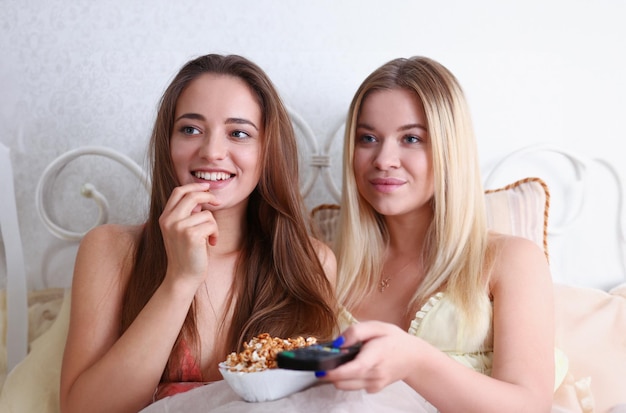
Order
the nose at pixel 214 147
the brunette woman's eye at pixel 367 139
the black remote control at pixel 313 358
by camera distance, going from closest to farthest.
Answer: the black remote control at pixel 313 358 < the nose at pixel 214 147 < the brunette woman's eye at pixel 367 139

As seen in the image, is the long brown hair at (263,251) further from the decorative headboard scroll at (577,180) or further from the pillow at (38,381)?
the decorative headboard scroll at (577,180)

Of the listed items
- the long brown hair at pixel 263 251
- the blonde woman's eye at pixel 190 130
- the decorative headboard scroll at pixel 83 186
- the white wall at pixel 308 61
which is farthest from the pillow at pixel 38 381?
the blonde woman's eye at pixel 190 130

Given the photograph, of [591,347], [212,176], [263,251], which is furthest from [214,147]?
[591,347]

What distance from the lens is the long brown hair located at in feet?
4.97

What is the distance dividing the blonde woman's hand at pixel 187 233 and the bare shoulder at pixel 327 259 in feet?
1.35

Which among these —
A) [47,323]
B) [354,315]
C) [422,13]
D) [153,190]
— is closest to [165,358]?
[153,190]

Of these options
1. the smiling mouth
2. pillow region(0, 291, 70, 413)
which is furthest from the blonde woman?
pillow region(0, 291, 70, 413)

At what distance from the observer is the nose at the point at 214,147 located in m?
1.44

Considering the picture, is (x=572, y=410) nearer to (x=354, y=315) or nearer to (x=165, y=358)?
(x=354, y=315)

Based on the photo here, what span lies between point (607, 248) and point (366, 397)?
1.36 m

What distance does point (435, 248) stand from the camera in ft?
5.47

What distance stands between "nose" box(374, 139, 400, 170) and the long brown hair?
0.67 ft

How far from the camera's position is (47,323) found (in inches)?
81.7

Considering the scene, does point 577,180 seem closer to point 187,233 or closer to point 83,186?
point 187,233
